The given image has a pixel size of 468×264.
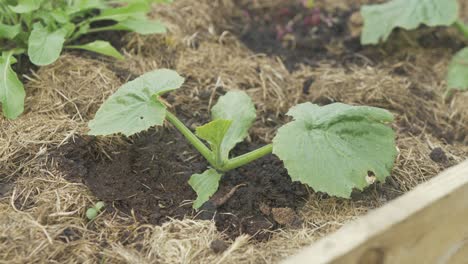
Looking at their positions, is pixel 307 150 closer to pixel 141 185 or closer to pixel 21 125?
pixel 141 185

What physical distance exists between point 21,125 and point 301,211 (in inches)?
47.3

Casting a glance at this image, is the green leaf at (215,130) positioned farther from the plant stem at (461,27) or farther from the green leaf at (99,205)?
the plant stem at (461,27)

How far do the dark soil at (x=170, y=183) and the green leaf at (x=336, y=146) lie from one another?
0.24 metres

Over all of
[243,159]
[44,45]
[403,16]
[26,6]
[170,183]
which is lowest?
[170,183]

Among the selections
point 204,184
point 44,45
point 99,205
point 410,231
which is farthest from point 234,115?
point 410,231

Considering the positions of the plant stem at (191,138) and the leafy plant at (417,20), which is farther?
the leafy plant at (417,20)

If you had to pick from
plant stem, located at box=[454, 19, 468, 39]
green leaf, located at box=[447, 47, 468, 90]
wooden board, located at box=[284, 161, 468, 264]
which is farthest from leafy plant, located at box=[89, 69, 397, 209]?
plant stem, located at box=[454, 19, 468, 39]

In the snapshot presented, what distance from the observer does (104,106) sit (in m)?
2.34

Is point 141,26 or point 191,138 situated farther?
point 141,26

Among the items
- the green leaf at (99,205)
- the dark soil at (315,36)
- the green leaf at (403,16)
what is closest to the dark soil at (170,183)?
the green leaf at (99,205)

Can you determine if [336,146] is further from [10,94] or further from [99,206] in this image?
[10,94]

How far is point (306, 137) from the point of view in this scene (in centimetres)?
223

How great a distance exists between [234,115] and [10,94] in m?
0.92

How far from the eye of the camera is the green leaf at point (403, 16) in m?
3.19
